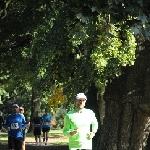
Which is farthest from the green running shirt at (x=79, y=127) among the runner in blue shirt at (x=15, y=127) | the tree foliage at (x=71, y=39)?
the runner in blue shirt at (x=15, y=127)

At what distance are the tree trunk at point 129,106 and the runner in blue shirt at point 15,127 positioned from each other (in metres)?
2.71

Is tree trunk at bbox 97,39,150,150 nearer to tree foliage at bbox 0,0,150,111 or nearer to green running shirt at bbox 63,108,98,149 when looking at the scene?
tree foliage at bbox 0,0,150,111

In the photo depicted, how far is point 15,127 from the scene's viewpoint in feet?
43.5

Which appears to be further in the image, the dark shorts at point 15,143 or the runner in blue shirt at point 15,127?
the dark shorts at point 15,143

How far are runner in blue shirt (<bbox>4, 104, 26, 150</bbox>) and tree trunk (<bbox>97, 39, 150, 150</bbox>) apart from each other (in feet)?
8.90

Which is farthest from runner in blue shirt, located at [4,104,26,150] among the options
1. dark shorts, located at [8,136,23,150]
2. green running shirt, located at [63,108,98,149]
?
green running shirt, located at [63,108,98,149]

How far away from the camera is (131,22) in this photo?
255 inches

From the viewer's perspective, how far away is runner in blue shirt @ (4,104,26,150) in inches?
518

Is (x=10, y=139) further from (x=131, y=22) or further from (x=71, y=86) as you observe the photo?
(x=131, y=22)

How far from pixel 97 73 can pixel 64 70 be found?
279cm

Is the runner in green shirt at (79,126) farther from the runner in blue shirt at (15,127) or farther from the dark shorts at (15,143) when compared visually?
the dark shorts at (15,143)

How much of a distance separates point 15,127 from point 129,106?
334 centimetres

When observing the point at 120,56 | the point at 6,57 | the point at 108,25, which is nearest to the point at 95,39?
the point at 120,56

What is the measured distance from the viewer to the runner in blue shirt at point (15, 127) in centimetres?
1315
